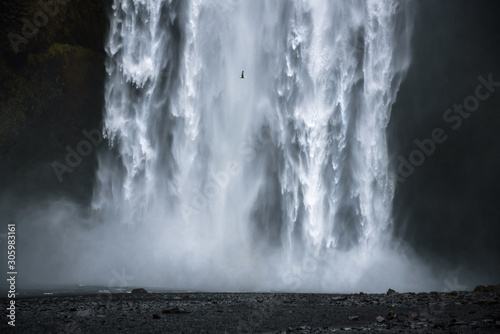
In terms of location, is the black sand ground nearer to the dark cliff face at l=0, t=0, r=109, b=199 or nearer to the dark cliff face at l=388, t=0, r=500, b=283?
the dark cliff face at l=0, t=0, r=109, b=199

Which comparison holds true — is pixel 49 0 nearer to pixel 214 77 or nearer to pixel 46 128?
pixel 46 128

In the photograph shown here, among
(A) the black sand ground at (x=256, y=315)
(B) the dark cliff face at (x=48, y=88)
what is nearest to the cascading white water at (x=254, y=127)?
(B) the dark cliff face at (x=48, y=88)

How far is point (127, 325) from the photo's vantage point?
1009 centimetres

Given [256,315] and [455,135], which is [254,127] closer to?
[455,135]

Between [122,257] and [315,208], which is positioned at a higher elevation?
[315,208]

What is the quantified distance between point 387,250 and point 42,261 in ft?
60.8

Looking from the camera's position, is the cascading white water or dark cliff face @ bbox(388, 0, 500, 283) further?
dark cliff face @ bbox(388, 0, 500, 283)

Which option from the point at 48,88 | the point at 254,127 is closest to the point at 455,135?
the point at 254,127

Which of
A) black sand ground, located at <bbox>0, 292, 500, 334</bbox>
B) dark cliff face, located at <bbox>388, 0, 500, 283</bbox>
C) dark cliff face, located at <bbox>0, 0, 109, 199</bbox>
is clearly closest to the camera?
black sand ground, located at <bbox>0, 292, 500, 334</bbox>

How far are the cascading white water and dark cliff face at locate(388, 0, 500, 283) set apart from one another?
2.89m

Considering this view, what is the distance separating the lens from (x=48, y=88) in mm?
29578

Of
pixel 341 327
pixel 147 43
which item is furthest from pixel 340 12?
pixel 341 327

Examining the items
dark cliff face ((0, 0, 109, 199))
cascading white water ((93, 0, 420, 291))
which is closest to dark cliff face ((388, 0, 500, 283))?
cascading white water ((93, 0, 420, 291))

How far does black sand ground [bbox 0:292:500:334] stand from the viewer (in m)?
9.45
